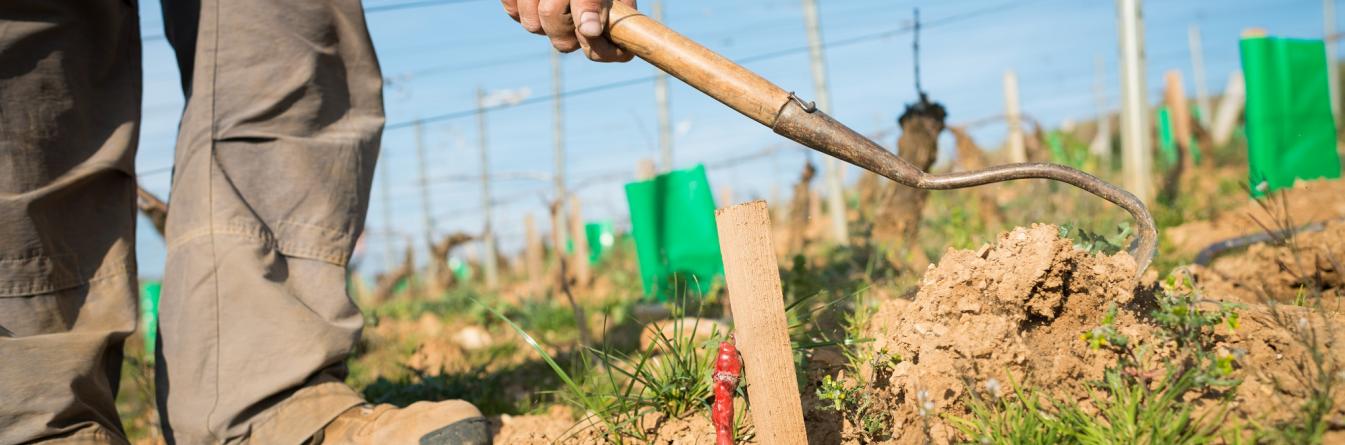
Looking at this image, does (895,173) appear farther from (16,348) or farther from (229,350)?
(16,348)

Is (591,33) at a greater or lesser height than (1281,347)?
greater

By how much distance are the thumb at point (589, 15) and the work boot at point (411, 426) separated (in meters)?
0.92

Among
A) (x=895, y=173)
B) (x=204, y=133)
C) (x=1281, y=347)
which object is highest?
(x=204, y=133)

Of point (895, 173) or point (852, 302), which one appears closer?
point (895, 173)

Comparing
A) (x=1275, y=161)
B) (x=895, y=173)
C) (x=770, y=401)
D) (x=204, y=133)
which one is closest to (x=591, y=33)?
(x=895, y=173)

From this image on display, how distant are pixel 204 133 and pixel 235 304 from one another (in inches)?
18.1

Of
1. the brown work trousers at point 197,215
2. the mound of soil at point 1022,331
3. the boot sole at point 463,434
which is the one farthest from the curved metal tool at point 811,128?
the brown work trousers at point 197,215

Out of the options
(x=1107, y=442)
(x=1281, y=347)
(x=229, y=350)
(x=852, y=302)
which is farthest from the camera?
(x=852, y=302)

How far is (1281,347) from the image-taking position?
5.86 ft

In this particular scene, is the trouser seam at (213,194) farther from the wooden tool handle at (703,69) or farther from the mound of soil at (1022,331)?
the mound of soil at (1022,331)

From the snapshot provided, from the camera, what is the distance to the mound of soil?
68.4 inches

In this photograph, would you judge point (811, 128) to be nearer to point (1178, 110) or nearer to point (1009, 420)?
point (1009, 420)

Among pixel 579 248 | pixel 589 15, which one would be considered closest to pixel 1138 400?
pixel 589 15

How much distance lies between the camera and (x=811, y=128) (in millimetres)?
1819
